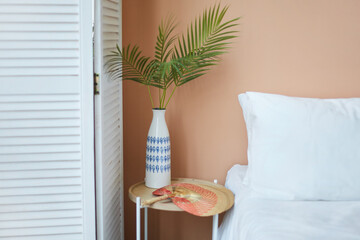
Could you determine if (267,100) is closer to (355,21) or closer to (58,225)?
(355,21)

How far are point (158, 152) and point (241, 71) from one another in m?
0.61

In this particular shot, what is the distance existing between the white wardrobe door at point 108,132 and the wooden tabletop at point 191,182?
124mm

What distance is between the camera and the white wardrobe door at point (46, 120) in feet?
4.79

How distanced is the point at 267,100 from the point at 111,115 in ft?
2.31

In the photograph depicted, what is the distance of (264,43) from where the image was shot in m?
1.99

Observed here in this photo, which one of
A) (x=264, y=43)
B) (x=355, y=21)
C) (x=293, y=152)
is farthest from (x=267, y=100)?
(x=355, y=21)

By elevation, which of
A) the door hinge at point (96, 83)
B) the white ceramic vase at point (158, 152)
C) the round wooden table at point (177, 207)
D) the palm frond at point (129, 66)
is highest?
the palm frond at point (129, 66)

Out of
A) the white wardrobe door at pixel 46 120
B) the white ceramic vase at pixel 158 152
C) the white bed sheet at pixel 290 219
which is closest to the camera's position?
the white bed sheet at pixel 290 219

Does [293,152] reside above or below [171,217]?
above

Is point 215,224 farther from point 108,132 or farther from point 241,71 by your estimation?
point 241,71

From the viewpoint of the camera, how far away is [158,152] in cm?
179

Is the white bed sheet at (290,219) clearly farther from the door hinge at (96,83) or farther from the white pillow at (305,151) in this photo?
the door hinge at (96,83)

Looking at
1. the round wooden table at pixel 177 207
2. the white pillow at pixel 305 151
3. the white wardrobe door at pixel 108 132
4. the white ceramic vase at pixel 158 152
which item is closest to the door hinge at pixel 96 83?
the white wardrobe door at pixel 108 132

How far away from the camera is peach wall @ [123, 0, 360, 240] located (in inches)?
77.5
